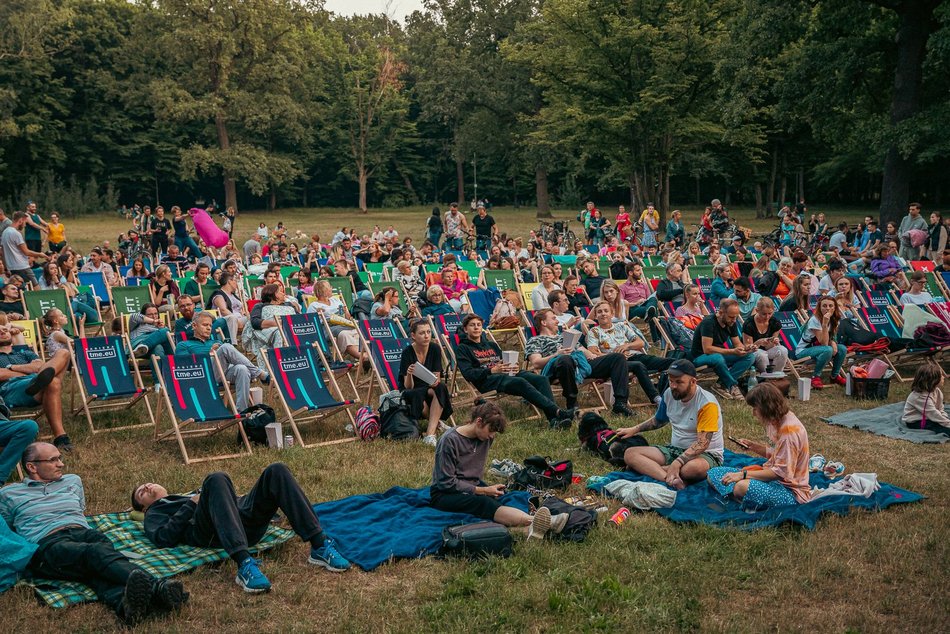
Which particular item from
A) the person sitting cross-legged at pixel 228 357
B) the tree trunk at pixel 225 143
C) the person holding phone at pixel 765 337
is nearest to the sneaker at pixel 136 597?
the person sitting cross-legged at pixel 228 357

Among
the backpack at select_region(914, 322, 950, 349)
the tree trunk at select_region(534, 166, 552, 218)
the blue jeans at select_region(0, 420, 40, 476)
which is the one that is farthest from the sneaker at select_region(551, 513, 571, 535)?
the tree trunk at select_region(534, 166, 552, 218)

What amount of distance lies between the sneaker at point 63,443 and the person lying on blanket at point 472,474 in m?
3.13

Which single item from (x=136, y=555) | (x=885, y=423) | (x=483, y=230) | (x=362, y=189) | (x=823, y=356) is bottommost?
(x=885, y=423)

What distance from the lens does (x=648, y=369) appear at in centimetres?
836

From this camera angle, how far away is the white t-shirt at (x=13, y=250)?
11844mm

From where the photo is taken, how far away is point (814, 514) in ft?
16.7

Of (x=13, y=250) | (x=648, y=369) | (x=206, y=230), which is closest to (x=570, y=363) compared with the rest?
(x=648, y=369)

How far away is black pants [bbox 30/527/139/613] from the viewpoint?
412 centimetres

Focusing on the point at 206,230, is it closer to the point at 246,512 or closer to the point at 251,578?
the point at 246,512

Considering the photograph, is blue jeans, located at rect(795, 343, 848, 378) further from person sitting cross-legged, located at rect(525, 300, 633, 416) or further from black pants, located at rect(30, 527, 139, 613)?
black pants, located at rect(30, 527, 139, 613)

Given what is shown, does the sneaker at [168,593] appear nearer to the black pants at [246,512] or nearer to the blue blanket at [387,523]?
the black pants at [246,512]

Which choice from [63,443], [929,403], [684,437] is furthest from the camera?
[929,403]

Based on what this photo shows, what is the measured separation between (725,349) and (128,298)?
7274 mm

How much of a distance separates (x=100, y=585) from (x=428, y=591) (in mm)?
1614
